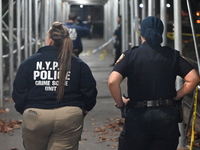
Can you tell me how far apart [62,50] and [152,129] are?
1.04 meters

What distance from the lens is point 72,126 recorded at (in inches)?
186

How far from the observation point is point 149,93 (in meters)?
4.77

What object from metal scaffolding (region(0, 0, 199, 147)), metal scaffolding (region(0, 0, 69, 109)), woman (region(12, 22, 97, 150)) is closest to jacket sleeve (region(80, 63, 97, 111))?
woman (region(12, 22, 97, 150))

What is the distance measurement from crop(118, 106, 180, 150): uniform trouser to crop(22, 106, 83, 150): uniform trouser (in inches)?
18.8

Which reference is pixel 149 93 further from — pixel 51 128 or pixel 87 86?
pixel 51 128

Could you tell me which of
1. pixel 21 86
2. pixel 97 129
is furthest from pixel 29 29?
pixel 21 86

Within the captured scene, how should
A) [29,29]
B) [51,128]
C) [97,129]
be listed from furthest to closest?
[29,29], [97,129], [51,128]

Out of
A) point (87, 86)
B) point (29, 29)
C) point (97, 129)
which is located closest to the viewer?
point (87, 86)

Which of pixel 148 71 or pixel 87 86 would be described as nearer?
pixel 148 71

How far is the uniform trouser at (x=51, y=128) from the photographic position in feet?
15.2

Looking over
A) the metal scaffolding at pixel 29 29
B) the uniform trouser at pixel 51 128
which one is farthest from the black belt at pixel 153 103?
the metal scaffolding at pixel 29 29

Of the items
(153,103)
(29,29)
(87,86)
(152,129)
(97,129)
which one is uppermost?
(29,29)

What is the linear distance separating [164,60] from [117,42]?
58.2ft

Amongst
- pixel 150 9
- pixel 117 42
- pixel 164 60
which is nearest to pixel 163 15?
pixel 150 9
